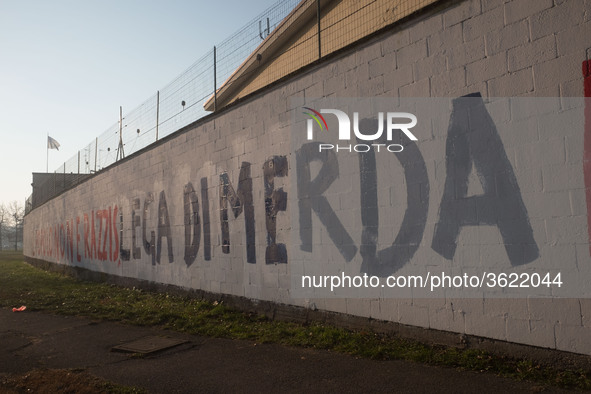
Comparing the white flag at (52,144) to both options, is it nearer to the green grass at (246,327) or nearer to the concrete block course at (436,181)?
the green grass at (246,327)

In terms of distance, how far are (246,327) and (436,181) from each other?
10.7 ft

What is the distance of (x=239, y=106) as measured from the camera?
7.75 meters

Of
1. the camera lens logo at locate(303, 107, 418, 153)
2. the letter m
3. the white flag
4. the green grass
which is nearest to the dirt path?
the green grass

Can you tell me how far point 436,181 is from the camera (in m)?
4.69

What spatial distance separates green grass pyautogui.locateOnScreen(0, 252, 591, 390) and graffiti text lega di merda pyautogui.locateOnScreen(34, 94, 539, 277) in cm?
85

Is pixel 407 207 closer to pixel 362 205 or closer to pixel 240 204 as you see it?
pixel 362 205

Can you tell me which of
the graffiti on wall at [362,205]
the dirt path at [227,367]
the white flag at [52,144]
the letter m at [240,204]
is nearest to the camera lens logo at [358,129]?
the graffiti on wall at [362,205]

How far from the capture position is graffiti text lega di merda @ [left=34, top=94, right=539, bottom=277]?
A: 4.16 metres

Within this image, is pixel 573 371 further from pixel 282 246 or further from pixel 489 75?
pixel 282 246

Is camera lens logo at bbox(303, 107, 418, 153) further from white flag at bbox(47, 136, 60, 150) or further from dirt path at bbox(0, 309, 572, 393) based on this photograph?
white flag at bbox(47, 136, 60, 150)

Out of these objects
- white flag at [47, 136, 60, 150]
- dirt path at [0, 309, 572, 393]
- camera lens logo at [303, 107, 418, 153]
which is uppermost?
white flag at [47, 136, 60, 150]

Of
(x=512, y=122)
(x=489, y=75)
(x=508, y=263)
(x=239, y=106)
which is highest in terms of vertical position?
(x=239, y=106)

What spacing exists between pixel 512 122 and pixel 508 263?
1.26 metres

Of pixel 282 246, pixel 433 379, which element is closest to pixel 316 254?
pixel 282 246
